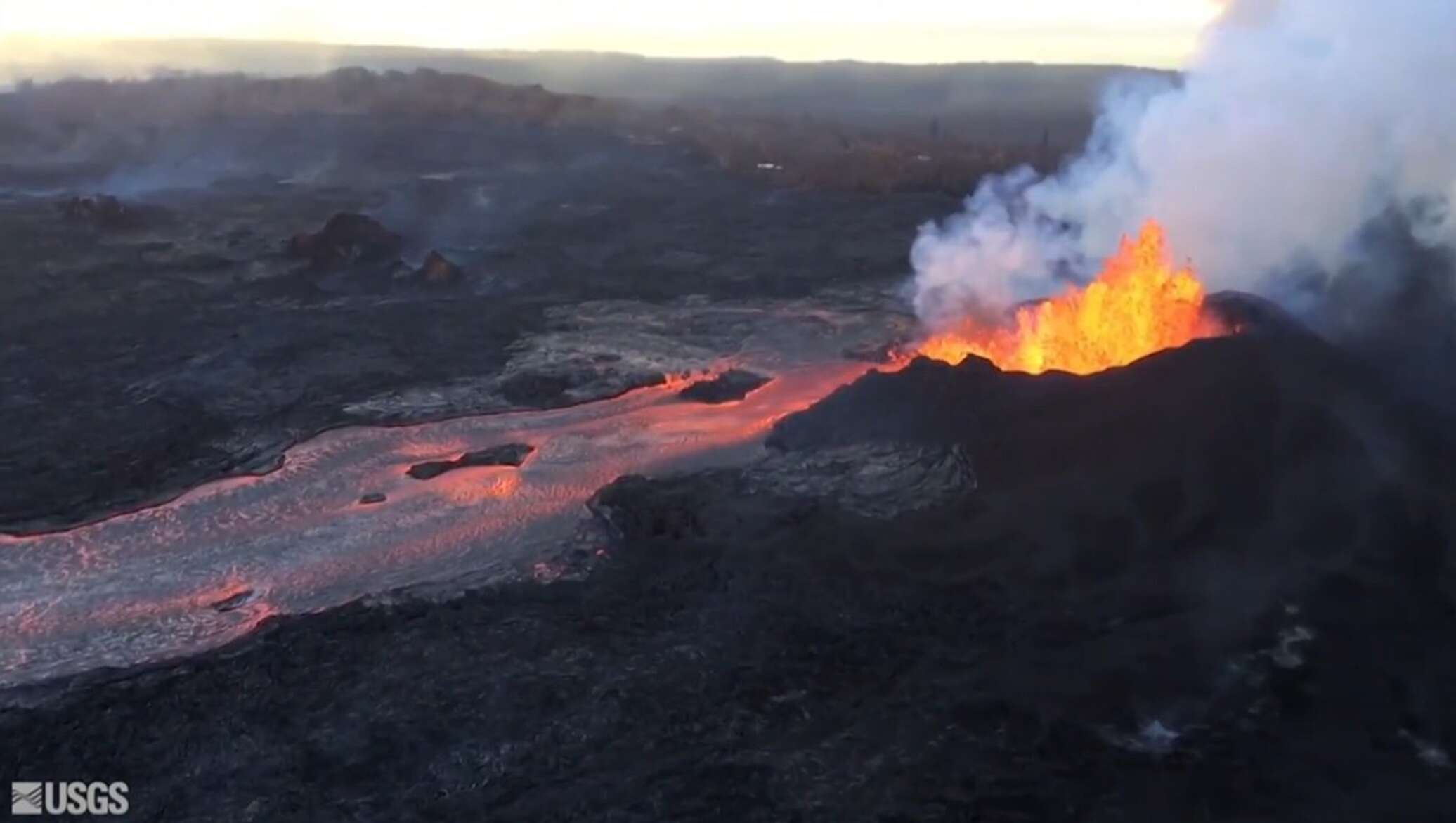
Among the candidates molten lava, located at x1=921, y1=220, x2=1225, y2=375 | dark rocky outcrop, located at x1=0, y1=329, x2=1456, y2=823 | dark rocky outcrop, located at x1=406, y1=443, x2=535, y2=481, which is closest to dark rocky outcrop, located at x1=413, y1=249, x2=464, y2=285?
dark rocky outcrop, located at x1=406, y1=443, x2=535, y2=481

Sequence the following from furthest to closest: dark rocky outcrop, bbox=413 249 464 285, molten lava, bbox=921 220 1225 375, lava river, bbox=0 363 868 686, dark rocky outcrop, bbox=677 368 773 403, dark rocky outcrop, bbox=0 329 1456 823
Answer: dark rocky outcrop, bbox=413 249 464 285 → dark rocky outcrop, bbox=677 368 773 403 → molten lava, bbox=921 220 1225 375 → lava river, bbox=0 363 868 686 → dark rocky outcrop, bbox=0 329 1456 823

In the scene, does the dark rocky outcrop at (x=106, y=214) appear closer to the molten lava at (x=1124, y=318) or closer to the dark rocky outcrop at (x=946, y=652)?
the dark rocky outcrop at (x=946, y=652)

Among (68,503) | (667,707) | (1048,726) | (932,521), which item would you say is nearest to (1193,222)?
(932,521)

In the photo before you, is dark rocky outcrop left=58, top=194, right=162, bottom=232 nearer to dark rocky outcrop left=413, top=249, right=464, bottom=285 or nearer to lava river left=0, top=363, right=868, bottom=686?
dark rocky outcrop left=413, top=249, right=464, bottom=285

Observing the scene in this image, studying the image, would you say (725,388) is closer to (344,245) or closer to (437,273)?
(437,273)

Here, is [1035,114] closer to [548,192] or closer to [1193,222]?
[548,192]
